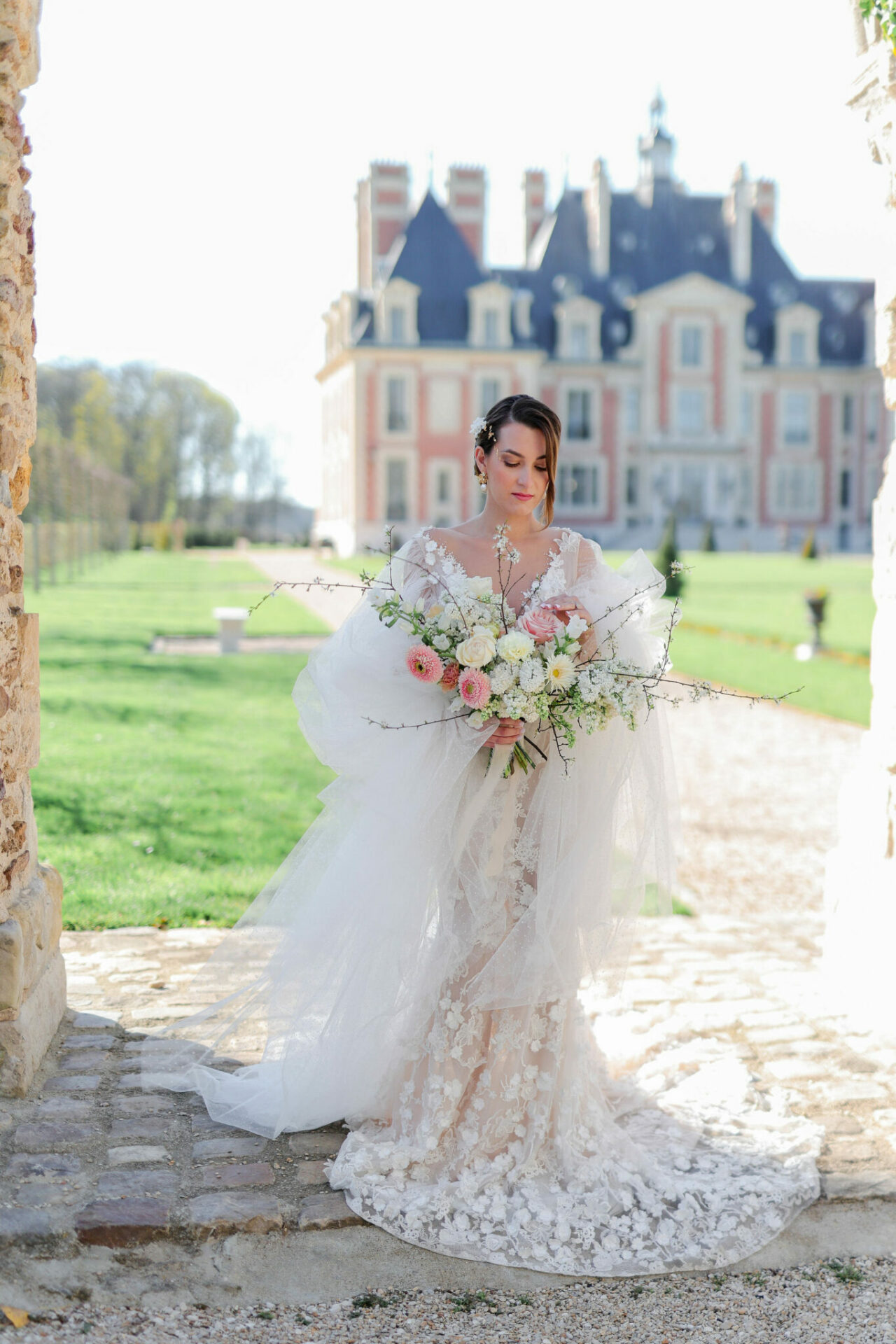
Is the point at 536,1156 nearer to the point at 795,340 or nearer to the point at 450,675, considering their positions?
the point at 450,675

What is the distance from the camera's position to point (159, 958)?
4.84 meters

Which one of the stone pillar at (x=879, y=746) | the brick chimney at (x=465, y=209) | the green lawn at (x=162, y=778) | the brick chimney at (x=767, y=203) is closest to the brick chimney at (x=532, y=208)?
the brick chimney at (x=465, y=209)

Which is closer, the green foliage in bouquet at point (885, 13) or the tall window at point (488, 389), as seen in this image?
the green foliage in bouquet at point (885, 13)

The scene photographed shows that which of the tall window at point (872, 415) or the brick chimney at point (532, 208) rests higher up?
the brick chimney at point (532, 208)

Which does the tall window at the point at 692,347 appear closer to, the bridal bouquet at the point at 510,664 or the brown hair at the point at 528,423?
the brown hair at the point at 528,423

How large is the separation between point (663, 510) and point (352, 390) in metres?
12.3

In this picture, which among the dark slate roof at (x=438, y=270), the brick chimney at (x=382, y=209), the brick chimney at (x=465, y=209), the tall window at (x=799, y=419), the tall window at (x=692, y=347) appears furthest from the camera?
the tall window at (x=799, y=419)

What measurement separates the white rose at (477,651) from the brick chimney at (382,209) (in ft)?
142

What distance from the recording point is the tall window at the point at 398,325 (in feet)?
135

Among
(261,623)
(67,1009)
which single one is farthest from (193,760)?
(261,623)

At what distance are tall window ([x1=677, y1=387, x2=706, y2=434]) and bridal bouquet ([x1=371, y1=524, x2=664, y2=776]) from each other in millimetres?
43824

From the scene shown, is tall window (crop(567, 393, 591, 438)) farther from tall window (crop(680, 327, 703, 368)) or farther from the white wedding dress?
the white wedding dress

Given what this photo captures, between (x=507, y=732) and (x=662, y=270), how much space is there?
1832 inches

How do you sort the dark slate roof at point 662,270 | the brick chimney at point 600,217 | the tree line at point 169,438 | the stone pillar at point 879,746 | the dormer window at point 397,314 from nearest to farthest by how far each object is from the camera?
1. the stone pillar at point 879,746
2. the dormer window at point 397,314
3. the dark slate roof at point 662,270
4. the brick chimney at point 600,217
5. the tree line at point 169,438
